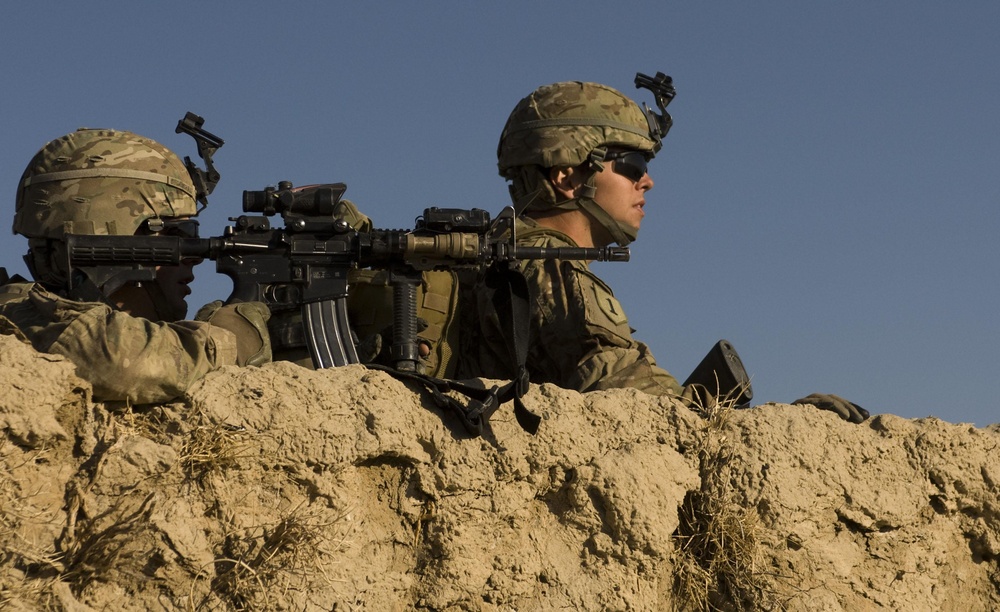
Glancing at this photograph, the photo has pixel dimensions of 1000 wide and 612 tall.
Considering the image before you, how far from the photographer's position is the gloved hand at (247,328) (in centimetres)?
505

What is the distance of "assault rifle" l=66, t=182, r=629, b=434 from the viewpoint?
544cm

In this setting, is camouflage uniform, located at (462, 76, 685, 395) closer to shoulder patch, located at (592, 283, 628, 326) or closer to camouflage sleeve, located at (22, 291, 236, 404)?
shoulder patch, located at (592, 283, 628, 326)

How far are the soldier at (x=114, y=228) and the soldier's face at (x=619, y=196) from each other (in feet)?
5.95

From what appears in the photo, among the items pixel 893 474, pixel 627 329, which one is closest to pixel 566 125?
pixel 627 329

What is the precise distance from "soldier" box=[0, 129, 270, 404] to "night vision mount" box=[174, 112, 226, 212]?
0.23 metres

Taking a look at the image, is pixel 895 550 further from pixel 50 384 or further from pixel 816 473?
pixel 50 384

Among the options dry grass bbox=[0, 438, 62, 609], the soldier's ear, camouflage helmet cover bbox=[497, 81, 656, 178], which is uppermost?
camouflage helmet cover bbox=[497, 81, 656, 178]

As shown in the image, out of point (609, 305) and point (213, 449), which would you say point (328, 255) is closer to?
point (609, 305)

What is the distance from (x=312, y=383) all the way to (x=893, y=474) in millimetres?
2125

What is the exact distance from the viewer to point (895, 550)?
513 cm

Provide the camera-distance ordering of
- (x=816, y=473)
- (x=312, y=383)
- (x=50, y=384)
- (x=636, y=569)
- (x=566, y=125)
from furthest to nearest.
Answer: (x=566, y=125) → (x=816, y=473) → (x=636, y=569) → (x=312, y=383) → (x=50, y=384)

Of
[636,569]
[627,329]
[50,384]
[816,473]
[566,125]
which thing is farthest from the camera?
[566,125]

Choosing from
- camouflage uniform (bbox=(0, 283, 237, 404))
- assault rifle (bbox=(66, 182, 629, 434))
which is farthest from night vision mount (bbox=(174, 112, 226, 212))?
camouflage uniform (bbox=(0, 283, 237, 404))

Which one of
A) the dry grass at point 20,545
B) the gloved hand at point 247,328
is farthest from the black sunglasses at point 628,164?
the dry grass at point 20,545
